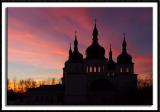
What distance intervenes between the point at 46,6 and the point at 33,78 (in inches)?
50.9

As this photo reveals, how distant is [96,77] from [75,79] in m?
0.50

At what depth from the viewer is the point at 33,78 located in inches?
420

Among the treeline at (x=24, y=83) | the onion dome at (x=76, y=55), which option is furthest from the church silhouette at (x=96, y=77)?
the treeline at (x=24, y=83)

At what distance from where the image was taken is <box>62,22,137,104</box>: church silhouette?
35.6 feet

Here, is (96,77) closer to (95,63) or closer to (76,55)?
(76,55)

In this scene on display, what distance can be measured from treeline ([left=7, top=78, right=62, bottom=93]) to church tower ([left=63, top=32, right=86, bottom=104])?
1.26ft

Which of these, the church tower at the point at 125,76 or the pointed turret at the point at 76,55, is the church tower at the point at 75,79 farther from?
the church tower at the point at 125,76

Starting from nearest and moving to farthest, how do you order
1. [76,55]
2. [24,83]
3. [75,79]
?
[24,83] → [76,55] → [75,79]

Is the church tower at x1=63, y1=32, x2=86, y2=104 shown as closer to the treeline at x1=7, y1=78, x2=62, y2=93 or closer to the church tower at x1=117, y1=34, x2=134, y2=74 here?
the treeline at x1=7, y1=78, x2=62, y2=93

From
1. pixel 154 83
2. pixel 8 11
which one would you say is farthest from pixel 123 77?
pixel 8 11

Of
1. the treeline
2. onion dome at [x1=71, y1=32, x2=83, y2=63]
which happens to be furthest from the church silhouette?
the treeline

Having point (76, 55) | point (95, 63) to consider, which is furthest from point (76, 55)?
point (95, 63)

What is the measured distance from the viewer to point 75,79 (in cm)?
1278

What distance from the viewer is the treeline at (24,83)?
1041cm
